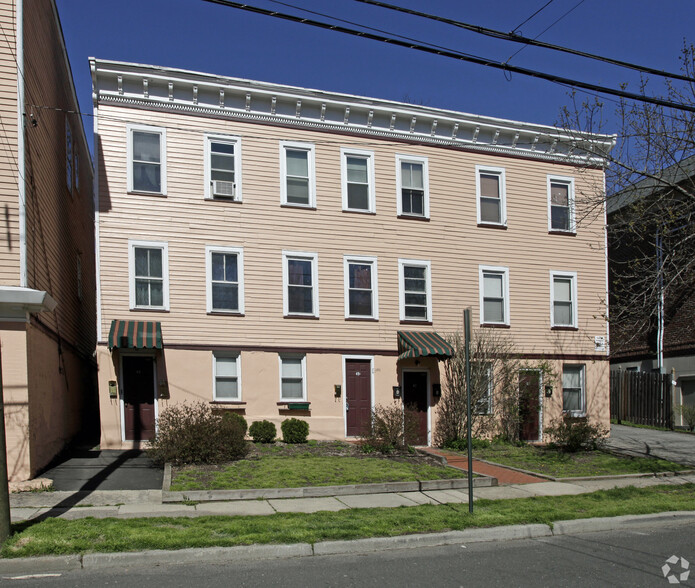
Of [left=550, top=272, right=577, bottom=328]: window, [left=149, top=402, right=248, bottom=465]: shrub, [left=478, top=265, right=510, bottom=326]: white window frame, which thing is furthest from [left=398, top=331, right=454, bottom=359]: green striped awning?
[left=149, top=402, right=248, bottom=465]: shrub

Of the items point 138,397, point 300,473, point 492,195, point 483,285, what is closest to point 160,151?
point 138,397

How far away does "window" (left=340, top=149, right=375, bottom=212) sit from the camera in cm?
1928

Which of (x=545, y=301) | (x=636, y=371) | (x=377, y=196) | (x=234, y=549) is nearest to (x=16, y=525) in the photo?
(x=234, y=549)

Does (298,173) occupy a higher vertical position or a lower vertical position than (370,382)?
higher

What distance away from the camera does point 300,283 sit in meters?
18.6

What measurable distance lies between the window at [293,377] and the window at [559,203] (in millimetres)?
9338

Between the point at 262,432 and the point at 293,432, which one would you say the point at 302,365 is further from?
the point at 262,432

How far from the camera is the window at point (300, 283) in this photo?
727 inches

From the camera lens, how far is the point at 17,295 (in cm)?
1182

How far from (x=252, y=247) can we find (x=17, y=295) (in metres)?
7.24

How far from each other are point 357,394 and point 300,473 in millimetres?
5971

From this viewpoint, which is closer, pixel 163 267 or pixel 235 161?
pixel 163 267

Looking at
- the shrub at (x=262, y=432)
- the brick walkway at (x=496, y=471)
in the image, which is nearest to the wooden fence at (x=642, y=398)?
the brick walkway at (x=496, y=471)

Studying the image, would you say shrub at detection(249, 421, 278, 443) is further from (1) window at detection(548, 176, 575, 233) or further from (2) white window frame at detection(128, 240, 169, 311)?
(1) window at detection(548, 176, 575, 233)
